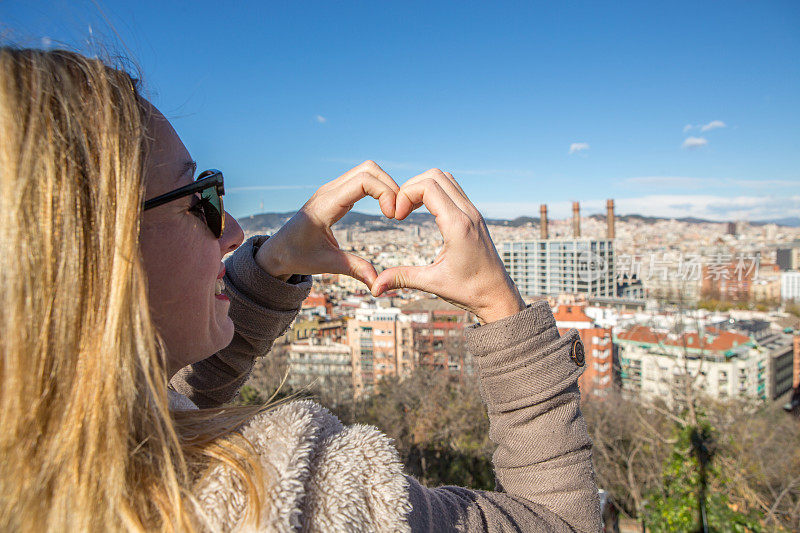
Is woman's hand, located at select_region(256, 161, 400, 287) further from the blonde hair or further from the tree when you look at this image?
the tree

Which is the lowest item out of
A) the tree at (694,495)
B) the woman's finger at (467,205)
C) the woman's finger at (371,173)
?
the tree at (694,495)

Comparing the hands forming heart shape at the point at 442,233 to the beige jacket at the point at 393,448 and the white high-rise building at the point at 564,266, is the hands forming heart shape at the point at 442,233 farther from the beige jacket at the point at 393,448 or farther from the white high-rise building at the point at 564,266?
the white high-rise building at the point at 564,266

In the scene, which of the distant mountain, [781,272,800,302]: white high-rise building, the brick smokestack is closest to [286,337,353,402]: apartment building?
the distant mountain

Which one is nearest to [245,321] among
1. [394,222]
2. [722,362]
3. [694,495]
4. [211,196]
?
[211,196]

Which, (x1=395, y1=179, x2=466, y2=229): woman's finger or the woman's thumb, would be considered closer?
(x1=395, y1=179, x2=466, y2=229): woman's finger

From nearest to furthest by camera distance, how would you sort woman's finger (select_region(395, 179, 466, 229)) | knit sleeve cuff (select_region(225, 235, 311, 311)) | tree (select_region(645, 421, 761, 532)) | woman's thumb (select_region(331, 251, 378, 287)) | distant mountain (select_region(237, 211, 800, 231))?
woman's finger (select_region(395, 179, 466, 229)) → woman's thumb (select_region(331, 251, 378, 287)) → knit sleeve cuff (select_region(225, 235, 311, 311)) → tree (select_region(645, 421, 761, 532)) → distant mountain (select_region(237, 211, 800, 231))

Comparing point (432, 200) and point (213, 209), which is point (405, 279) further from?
point (213, 209)

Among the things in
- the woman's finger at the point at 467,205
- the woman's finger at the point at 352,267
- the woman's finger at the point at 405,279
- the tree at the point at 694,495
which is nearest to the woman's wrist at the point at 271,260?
the woman's finger at the point at 352,267
